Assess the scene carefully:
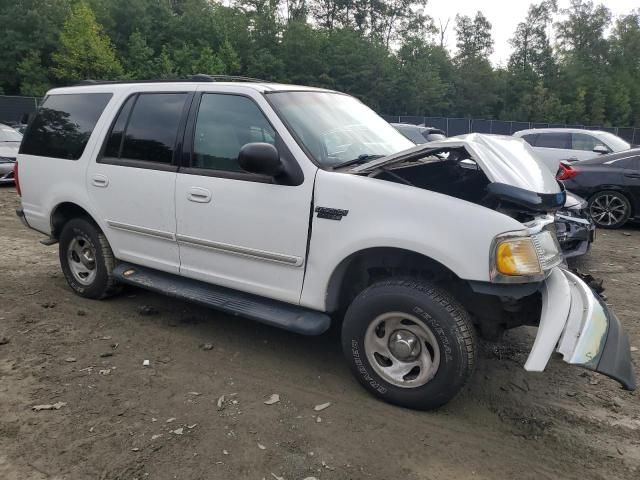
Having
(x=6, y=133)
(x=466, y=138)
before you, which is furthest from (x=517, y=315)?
(x=6, y=133)

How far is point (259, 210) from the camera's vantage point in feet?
11.9

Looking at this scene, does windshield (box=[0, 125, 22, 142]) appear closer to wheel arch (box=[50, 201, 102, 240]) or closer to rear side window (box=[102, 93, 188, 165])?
wheel arch (box=[50, 201, 102, 240])

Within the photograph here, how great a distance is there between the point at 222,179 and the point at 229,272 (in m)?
0.70

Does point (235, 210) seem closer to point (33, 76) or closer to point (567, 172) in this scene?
point (567, 172)

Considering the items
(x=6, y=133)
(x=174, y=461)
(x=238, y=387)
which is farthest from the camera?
(x=6, y=133)

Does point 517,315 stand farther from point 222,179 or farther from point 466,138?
point 222,179

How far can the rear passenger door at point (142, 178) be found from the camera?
4.18m

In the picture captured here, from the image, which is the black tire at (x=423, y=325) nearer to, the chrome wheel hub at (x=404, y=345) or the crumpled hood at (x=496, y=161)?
the chrome wheel hub at (x=404, y=345)

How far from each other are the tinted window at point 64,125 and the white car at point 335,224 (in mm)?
30

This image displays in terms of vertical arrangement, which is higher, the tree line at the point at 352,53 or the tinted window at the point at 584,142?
the tree line at the point at 352,53

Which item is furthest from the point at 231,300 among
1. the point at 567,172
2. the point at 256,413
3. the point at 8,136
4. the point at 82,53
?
the point at 82,53

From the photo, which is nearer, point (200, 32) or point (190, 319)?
point (190, 319)

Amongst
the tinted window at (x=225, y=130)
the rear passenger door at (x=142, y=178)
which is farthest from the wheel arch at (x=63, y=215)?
the tinted window at (x=225, y=130)

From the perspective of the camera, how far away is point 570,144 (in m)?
12.0
